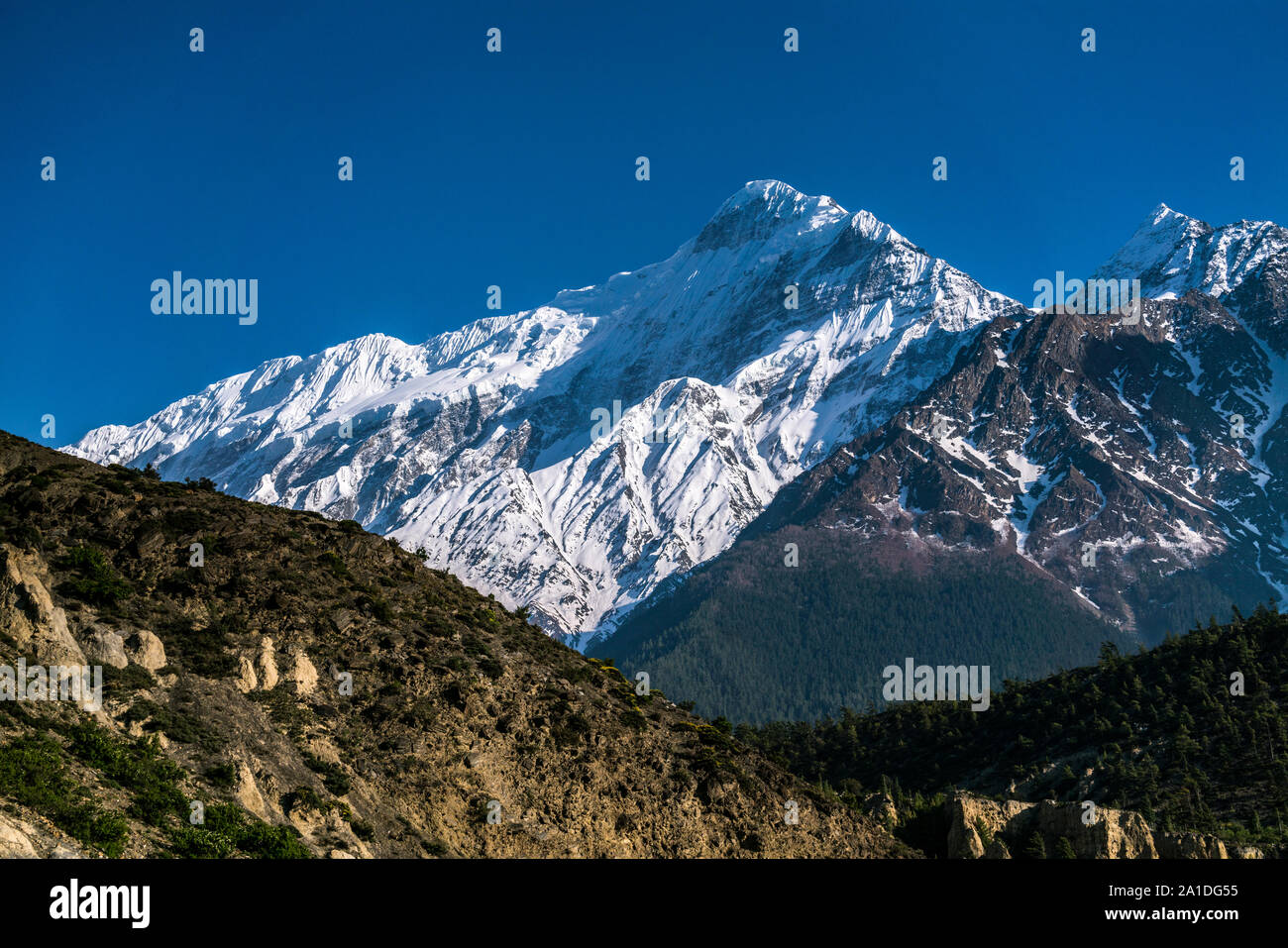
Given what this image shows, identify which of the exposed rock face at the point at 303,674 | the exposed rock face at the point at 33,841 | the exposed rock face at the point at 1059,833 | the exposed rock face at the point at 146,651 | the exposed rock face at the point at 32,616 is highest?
the exposed rock face at the point at 32,616

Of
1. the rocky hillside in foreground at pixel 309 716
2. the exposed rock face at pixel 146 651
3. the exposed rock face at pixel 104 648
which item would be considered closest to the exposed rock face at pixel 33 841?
the rocky hillside in foreground at pixel 309 716

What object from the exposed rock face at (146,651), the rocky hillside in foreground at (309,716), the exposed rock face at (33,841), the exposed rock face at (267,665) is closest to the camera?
the exposed rock face at (33,841)

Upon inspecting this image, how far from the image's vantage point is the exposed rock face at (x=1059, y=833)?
192 feet

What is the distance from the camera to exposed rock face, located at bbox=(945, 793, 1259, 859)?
192 ft

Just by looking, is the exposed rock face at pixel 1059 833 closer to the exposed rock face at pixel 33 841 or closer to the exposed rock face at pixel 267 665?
the exposed rock face at pixel 267 665

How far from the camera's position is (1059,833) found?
63688 millimetres

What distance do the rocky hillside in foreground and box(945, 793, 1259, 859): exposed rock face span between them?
9167mm

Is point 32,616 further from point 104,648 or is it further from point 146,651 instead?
point 146,651

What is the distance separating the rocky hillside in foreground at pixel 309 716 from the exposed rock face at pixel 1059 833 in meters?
9.17

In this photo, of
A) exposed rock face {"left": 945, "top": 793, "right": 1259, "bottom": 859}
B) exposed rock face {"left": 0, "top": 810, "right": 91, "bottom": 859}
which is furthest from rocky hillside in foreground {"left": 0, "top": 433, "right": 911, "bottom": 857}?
exposed rock face {"left": 945, "top": 793, "right": 1259, "bottom": 859}

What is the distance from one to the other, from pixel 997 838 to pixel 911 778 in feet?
112

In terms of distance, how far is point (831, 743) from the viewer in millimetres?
112625
